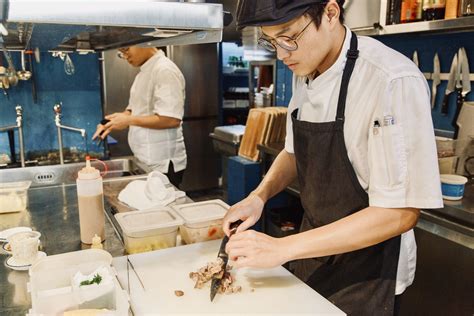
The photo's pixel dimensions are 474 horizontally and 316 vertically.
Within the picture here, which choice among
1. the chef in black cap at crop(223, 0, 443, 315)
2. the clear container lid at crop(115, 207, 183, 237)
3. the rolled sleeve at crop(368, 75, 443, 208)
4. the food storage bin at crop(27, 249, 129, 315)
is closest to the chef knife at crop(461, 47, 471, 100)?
the chef in black cap at crop(223, 0, 443, 315)

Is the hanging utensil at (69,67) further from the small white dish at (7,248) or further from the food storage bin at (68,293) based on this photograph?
the food storage bin at (68,293)

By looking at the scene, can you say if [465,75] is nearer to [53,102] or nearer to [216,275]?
[216,275]

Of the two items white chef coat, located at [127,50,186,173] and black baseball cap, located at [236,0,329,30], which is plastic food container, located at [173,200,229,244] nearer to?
black baseball cap, located at [236,0,329,30]

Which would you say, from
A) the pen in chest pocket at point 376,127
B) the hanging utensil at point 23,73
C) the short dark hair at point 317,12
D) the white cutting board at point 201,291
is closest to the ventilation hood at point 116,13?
the short dark hair at point 317,12

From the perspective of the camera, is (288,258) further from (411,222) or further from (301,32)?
(301,32)

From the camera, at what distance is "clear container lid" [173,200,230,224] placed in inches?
58.7

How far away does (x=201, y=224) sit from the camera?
1483mm

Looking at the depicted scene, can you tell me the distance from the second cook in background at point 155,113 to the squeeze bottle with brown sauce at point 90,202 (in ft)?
4.80

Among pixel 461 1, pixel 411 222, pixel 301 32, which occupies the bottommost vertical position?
pixel 411 222

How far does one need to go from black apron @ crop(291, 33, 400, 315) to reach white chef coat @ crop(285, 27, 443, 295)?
3 cm

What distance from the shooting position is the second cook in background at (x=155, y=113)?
3012mm

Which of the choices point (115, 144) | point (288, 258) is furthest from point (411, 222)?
point (115, 144)

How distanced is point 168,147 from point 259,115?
3.09 ft

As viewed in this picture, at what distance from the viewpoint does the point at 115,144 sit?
5.17 metres
